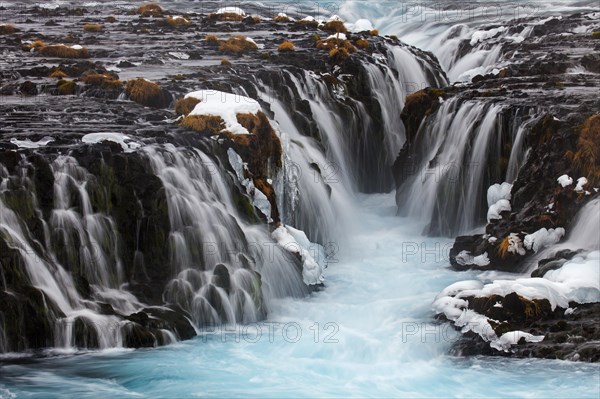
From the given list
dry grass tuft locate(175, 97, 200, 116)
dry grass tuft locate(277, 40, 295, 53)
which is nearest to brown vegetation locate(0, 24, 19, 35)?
dry grass tuft locate(277, 40, 295, 53)

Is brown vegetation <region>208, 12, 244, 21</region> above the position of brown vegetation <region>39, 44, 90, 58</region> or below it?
above

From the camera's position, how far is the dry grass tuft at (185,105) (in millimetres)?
19656

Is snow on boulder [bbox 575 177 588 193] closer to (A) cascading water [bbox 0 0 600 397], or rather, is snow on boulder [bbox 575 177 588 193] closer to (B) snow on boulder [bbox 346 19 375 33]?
(A) cascading water [bbox 0 0 600 397]

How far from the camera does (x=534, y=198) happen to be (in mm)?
19047

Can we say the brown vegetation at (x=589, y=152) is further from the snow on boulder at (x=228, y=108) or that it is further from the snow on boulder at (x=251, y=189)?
the snow on boulder at (x=228, y=108)

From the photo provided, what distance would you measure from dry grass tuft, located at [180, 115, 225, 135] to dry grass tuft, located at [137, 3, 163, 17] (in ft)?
67.6

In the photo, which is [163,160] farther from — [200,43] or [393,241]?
[200,43]

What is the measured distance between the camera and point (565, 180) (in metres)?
18.7

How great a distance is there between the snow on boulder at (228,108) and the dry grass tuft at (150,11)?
20.1 meters

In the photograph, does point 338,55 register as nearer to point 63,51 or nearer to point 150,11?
point 63,51

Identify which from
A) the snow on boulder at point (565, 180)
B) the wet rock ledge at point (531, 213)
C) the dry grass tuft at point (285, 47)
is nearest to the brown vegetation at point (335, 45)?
the dry grass tuft at point (285, 47)

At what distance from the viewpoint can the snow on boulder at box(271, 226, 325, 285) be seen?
1764 cm

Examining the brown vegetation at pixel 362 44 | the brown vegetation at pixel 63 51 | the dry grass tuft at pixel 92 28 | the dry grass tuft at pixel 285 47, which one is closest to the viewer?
the brown vegetation at pixel 63 51

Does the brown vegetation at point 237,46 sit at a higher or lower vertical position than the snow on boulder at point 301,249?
higher
